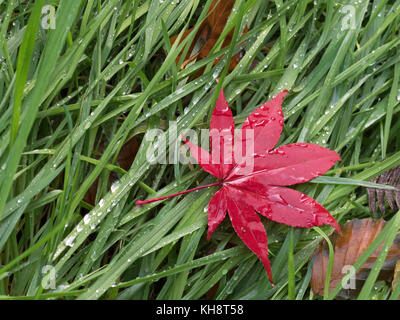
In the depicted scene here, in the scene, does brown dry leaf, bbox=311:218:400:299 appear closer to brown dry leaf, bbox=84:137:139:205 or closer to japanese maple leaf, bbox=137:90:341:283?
japanese maple leaf, bbox=137:90:341:283

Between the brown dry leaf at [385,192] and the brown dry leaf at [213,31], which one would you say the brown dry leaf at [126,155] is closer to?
the brown dry leaf at [213,31]

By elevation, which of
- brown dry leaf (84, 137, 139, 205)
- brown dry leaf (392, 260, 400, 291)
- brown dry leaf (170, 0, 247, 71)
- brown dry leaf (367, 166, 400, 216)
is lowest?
brown dry leaf (392, 260, 400, 291)

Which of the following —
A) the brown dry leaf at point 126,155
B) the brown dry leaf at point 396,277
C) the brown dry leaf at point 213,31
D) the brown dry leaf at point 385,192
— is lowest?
the brown dry leaf at point 396,277

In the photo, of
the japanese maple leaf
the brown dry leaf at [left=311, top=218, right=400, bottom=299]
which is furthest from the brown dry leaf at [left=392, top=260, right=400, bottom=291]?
the japanese maple leaf

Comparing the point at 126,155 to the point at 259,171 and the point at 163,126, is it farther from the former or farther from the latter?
the point at 259,171

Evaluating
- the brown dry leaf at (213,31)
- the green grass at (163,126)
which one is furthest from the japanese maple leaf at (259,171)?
the brown dry leaf at (213,31)

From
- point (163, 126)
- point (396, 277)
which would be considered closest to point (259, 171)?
point (163, 126)
